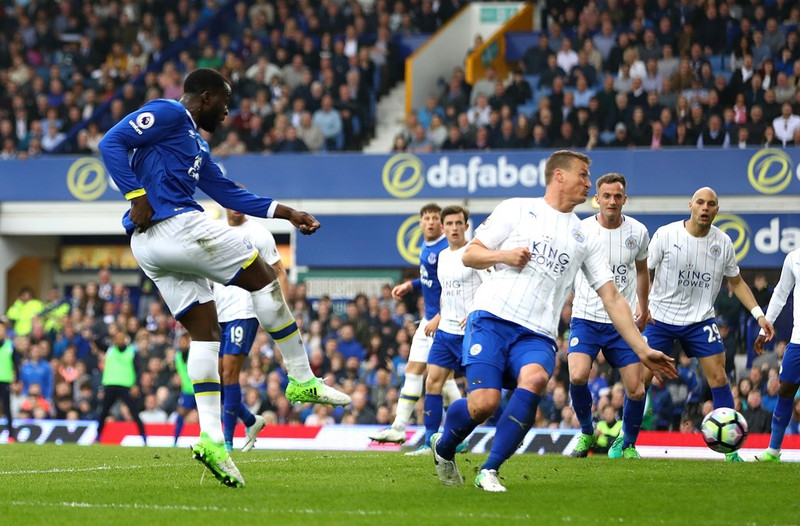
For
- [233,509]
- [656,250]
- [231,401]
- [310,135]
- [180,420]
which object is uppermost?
[310,135]

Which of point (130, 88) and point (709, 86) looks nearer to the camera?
point (709, 86)

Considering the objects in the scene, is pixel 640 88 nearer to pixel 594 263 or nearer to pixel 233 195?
pixel 594 263

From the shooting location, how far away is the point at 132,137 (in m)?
8.07

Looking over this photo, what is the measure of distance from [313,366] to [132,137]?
1265cm

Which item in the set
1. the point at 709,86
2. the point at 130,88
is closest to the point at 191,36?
the point at 130,88

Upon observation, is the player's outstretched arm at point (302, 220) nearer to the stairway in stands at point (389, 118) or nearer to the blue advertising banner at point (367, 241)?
the blue advertising banner at point (367, 241)

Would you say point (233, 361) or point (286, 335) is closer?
point (286, 335)

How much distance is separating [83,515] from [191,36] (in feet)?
79.8

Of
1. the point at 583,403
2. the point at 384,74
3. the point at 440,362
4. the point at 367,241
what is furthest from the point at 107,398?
the point at 384,74

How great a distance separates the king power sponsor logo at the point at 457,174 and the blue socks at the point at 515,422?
534 inches

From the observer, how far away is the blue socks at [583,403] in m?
11.8

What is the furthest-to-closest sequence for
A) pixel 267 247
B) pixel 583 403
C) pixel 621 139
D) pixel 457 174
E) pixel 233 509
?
pixel 457 174
pixel 621 139
pixel 267 247
pixel 583 403
pixel 233 509

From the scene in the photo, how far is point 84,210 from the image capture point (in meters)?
25.0

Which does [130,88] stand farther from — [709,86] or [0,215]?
[709,86]
